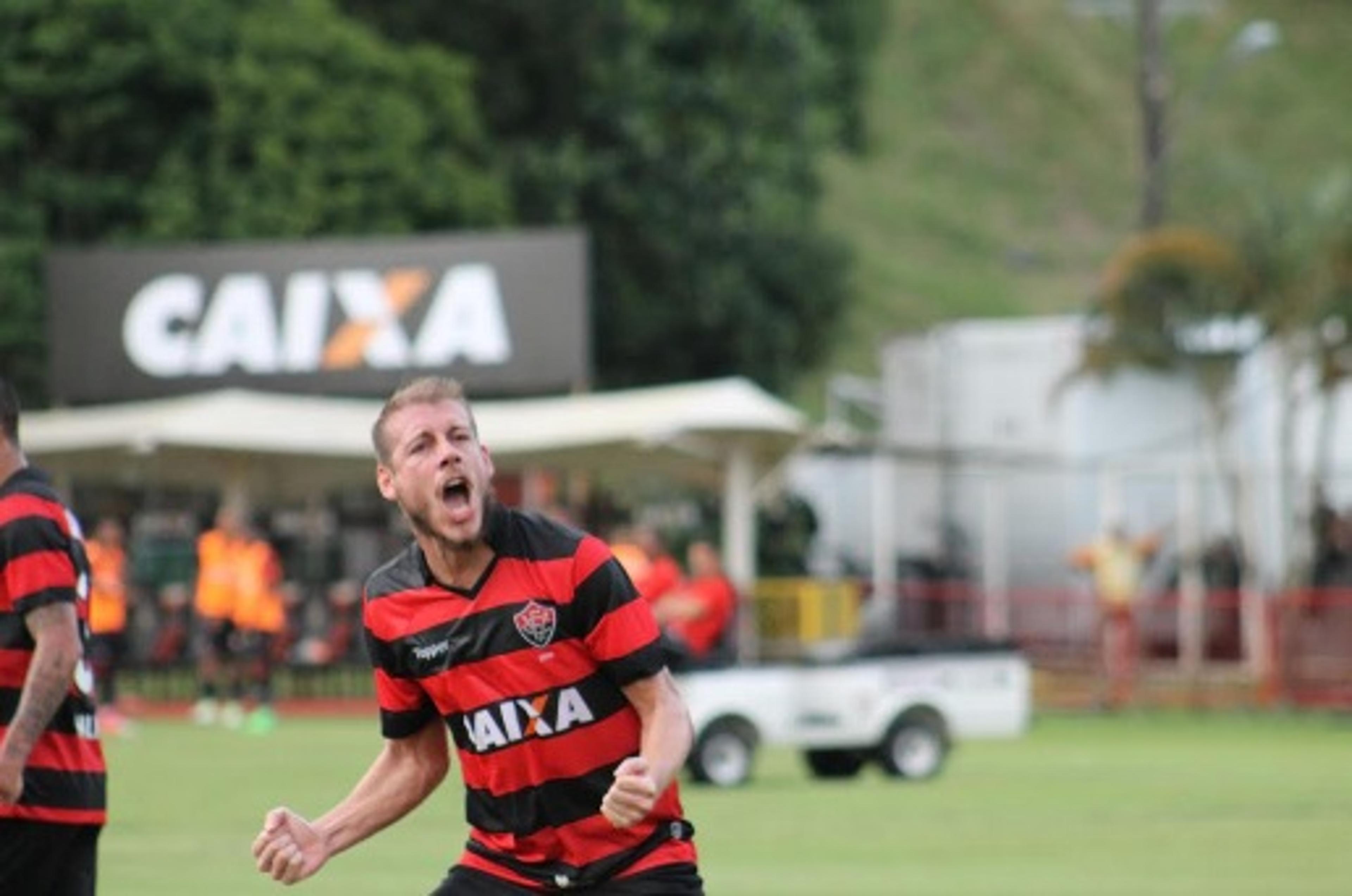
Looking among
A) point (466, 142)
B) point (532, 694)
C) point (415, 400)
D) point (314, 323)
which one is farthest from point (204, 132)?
point (415, 400)

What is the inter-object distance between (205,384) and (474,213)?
32.8 feet

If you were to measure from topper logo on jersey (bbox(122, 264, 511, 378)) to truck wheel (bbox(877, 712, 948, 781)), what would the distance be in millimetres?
16804

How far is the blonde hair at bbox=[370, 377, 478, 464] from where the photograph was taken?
852 centimetres

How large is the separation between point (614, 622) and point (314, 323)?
121 feet

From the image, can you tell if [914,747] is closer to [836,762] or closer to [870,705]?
[870,705]

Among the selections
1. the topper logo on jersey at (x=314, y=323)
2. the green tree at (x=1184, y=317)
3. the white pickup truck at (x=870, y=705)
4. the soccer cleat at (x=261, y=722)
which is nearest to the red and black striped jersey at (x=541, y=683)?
the white pickup truck at (x=870, y=705)

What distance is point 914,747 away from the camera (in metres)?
28.0

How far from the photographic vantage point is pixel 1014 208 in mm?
147500

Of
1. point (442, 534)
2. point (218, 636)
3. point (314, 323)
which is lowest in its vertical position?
point (442, 534)

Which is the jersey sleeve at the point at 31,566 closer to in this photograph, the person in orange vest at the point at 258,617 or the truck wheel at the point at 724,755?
the truck wheel at the point at 724,755

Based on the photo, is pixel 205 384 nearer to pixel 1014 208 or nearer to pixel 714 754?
pixel 714 754

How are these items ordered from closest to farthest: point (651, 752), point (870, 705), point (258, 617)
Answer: point (651, 752), point (870, 705), point (258, 617)

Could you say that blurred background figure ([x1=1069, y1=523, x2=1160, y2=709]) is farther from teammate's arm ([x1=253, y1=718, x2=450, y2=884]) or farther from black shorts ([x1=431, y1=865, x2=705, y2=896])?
black shorts ([x1=431, y1=865, x2=705, y2=896])

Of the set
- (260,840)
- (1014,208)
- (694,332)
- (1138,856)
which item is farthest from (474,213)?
(1014,208)
